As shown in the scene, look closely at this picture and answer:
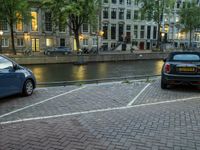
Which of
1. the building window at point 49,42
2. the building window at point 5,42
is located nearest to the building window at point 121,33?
the building window at point 49,42

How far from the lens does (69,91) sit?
10047mm

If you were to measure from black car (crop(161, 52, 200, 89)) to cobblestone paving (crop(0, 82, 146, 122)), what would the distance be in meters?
1.30

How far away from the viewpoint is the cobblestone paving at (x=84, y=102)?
6.82 metres

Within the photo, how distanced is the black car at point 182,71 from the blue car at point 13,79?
5245 mm

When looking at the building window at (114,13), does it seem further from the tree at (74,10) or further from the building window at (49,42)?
the tree at (74,10)

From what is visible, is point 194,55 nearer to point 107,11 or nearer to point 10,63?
point 10,63

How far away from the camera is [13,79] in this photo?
836 cm

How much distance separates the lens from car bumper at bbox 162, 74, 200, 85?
9867mm

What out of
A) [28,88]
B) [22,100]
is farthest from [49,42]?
[22,100]

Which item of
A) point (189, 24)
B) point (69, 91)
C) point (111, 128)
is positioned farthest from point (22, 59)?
point (189, 24)

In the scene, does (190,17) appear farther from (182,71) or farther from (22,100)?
(22,100)

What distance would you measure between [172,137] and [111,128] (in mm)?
1266

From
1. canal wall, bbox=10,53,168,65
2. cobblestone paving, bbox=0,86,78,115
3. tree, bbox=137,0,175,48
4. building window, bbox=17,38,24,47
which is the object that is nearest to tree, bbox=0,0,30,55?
canal wall, bbox=10,53,168,65

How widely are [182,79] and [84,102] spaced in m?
4.20
